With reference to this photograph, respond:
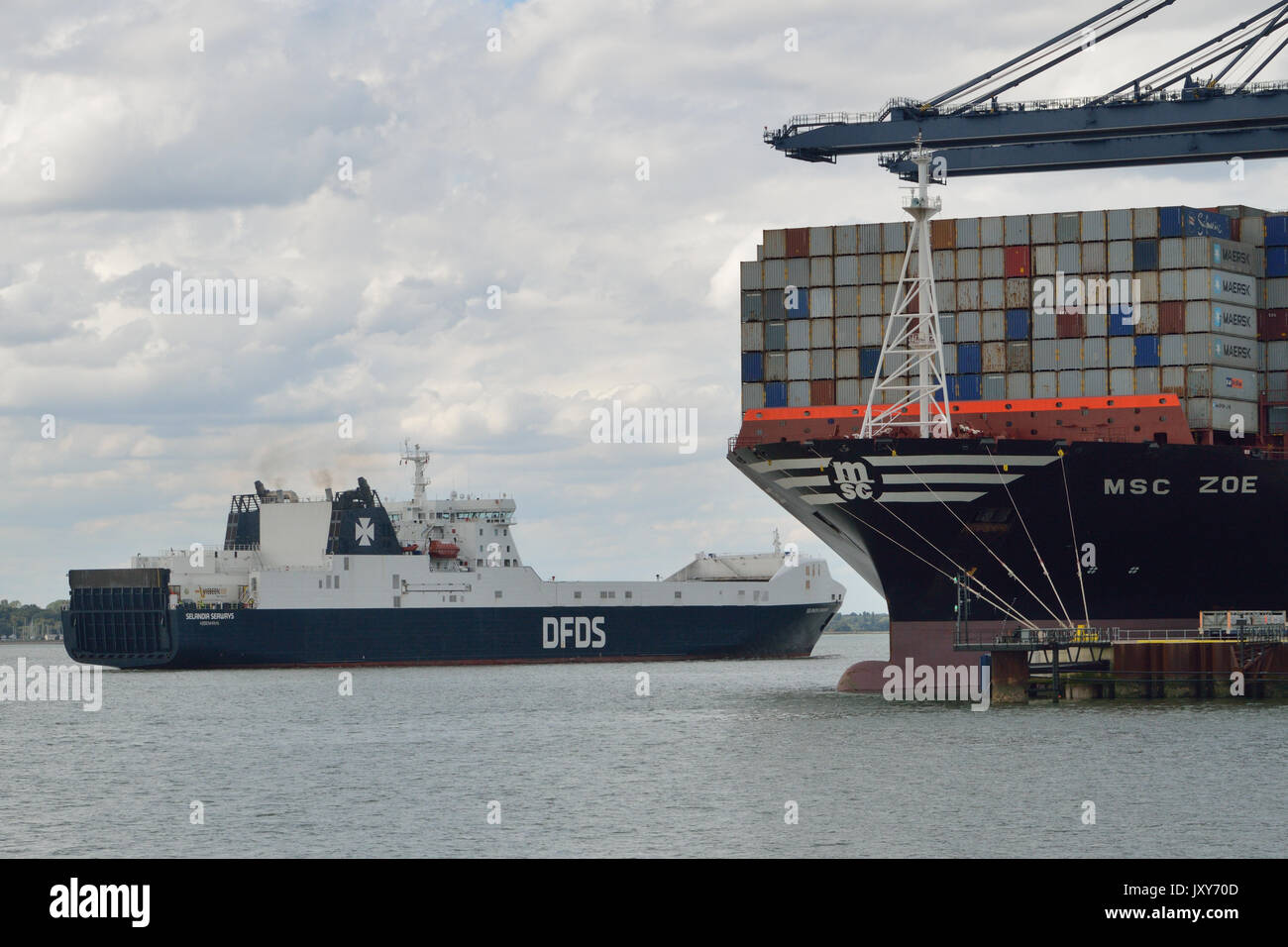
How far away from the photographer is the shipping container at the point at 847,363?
59406 mm

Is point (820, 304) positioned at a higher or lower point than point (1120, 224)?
lower

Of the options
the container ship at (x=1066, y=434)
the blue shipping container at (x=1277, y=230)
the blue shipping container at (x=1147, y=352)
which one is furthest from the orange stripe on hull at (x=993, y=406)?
the blue shipping container at (x=1277, y=230)

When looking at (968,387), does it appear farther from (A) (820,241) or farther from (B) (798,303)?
(A) (820,241)

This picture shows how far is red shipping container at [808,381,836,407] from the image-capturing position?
A: 5944cm

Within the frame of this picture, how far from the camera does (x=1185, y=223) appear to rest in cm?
5569

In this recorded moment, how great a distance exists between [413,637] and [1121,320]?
4807cm

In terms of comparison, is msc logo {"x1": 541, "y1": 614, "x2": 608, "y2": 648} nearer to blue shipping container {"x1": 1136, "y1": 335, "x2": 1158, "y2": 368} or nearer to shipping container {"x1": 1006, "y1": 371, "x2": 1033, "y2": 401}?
shipping container {"x1": 1006, "y1": 371, "x2": 1033, "y2": 401}

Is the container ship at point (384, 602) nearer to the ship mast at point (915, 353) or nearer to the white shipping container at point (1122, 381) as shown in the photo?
the ship mast at point (915, 353)

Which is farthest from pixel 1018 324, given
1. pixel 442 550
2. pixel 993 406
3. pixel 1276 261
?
pixel 442 550

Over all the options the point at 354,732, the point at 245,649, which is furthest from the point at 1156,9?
the point at 245,649
